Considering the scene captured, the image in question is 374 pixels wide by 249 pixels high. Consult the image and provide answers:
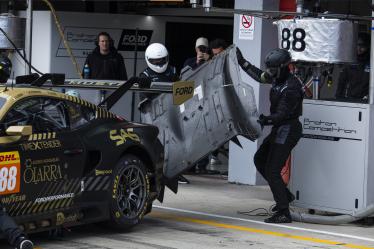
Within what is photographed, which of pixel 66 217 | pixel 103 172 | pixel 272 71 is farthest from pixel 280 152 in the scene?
pixel 66 217

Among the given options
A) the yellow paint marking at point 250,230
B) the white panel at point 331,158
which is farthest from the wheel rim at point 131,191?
the white panel at point 331,158

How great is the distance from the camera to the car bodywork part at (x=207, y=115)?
1169 cm

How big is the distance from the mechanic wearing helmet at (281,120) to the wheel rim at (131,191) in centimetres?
157

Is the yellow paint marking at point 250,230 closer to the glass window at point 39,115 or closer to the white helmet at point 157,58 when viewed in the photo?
the glass window at point 39,115

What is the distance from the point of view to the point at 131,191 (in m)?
10.6

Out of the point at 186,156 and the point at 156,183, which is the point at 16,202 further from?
the point at 186,156

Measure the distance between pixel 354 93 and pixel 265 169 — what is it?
2647 millimetres

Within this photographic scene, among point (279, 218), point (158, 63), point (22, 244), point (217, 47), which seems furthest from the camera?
point (217, 47)

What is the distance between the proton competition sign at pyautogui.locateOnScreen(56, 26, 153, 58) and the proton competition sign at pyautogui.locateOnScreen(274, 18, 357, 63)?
670 cm

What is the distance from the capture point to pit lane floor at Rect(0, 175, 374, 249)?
10.1 meters

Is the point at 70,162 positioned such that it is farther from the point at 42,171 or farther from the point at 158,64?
the point at 158,64

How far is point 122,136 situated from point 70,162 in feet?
2.89

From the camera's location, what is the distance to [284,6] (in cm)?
1466

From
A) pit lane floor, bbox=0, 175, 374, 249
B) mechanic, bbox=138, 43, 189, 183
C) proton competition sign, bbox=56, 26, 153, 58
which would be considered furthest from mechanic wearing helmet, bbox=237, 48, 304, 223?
proton competition sign, bbox=56, 26, 153, 58
